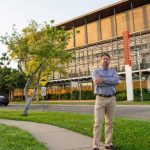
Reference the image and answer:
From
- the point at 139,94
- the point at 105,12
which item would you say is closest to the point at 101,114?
the point at 139,94

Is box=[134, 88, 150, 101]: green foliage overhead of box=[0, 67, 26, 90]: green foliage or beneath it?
beneath

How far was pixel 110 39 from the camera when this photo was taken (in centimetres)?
5400

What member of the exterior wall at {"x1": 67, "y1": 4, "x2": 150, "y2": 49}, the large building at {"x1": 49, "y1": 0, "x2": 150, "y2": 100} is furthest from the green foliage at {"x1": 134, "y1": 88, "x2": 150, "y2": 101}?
the exterior wall at {"x1": 67, "y1": 4, "x2": 150, "y2": 49}

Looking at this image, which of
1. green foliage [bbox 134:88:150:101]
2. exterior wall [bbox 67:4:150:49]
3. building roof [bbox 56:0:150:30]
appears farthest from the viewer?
building roof [bbox 56:0:150:30]

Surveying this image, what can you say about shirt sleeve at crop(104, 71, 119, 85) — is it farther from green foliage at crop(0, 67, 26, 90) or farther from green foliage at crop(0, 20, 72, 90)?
green foliage at crop(0, 67, 26, 90)

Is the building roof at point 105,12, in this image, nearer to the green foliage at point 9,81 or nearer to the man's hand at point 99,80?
the green foliage at point 9,81

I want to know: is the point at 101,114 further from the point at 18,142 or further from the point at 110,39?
the point at 110,39

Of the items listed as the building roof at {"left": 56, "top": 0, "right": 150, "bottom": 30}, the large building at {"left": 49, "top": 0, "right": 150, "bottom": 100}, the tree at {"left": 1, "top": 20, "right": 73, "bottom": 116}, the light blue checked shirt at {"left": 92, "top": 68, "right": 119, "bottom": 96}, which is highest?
the building roof at {"left": 56, "top": 0, "right": 150, "bottom": 30}

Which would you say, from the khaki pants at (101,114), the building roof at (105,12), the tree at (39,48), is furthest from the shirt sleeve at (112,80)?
the building roof at (105,12)

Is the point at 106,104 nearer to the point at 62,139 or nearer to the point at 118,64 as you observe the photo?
the point at 62,139

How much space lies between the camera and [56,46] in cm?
2222

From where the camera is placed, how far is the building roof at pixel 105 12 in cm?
5049

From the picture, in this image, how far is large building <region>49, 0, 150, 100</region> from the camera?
49219 millimetres

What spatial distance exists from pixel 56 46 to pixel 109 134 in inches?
569
